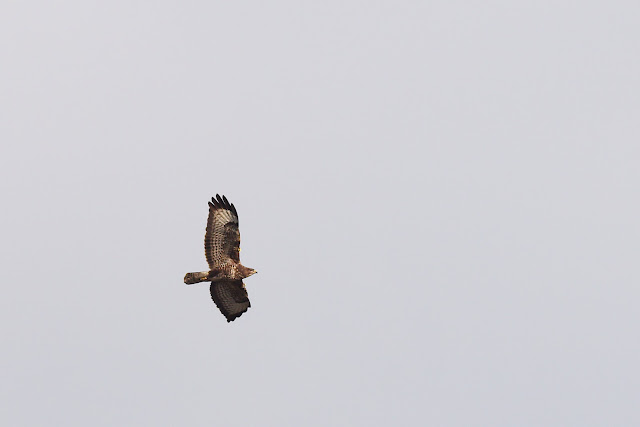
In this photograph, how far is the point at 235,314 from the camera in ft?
130

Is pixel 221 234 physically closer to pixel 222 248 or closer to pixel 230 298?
pixel 222 248

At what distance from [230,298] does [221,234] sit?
3466 millimetres

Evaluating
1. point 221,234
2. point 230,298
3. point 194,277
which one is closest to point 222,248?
point 221,234

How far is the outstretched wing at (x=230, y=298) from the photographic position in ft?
128

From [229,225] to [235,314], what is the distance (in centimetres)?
452

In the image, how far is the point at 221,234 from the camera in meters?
37.4

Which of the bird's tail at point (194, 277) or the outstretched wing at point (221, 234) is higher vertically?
the outstretched wing at point (221, 234)

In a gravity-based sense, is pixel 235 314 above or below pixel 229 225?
below

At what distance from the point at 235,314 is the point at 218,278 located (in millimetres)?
2432

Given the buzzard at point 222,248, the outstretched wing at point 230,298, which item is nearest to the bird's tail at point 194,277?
the buzzard at point 222,248

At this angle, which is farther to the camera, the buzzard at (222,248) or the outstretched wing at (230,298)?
the outstretched wing at (230,298)

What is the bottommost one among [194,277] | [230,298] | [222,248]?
[230,298]

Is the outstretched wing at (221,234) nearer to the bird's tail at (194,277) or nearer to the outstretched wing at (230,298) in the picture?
the bird's tail at (194,277)

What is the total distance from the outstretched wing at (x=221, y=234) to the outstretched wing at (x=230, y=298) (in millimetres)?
1682
